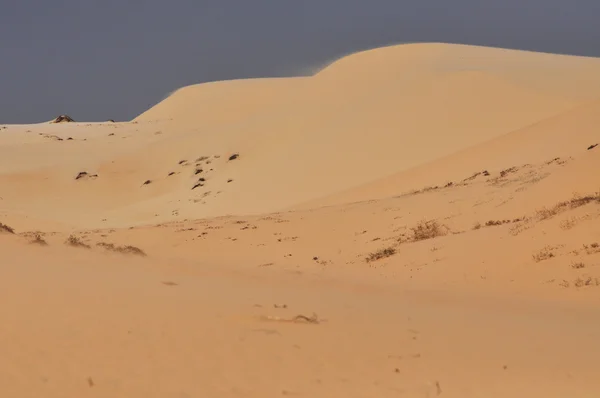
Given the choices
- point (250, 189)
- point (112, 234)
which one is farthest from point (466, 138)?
point (112, 234)

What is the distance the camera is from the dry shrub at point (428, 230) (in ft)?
47.1

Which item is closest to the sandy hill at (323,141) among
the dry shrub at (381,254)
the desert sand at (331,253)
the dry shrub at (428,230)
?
the desert sand at (331,253)

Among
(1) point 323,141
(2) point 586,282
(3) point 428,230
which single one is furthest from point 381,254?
(1) point 323,141

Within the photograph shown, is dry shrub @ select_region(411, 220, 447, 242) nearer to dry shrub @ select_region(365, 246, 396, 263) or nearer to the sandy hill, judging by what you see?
dry shrub @ select_region(365, 246, 396, 263)

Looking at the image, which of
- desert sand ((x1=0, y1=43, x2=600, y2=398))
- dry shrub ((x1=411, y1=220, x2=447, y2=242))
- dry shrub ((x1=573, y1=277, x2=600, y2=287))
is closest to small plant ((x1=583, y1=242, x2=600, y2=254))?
desert sand ((x1=0, y1=43, x2=600, y2=398))

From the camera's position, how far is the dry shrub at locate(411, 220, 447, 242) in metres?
14.3


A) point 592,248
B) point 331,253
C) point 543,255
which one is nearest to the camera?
point 592,248

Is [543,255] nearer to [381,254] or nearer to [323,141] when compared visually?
[381,254]

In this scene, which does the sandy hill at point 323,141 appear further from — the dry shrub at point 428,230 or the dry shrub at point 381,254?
the dry shrub at point 381,254

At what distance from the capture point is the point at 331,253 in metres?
14.9

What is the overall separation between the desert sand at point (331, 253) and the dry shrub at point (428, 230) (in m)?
0.08

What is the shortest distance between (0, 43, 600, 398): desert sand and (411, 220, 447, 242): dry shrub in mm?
80

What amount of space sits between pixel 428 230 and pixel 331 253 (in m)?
2.00

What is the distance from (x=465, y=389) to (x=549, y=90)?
3016 cm
